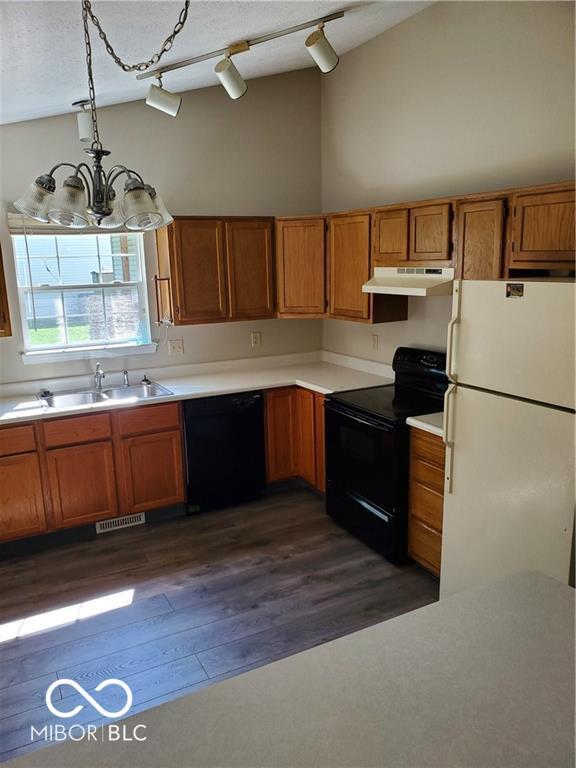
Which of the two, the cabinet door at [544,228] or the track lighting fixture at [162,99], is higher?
the track lighting fixture at [162,99]

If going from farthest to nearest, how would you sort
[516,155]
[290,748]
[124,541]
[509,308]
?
[124,541], [516,155], [509,308], [290,748]

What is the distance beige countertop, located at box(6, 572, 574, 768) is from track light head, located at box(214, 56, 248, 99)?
2834 mm

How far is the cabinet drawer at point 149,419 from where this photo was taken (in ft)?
11.9

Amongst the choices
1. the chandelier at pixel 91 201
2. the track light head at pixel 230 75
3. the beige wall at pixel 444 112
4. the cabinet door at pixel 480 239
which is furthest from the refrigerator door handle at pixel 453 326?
the track light head at pixel 230 75

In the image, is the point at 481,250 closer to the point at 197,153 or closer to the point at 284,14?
the point at 284,14

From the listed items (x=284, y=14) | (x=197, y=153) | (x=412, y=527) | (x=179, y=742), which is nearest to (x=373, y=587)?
(x=412, y=527)

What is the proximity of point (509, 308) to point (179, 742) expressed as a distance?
1909 millimetres

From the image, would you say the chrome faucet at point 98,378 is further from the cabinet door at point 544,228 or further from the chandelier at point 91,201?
the cabinet door at point 544,228

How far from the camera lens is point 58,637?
8.86 ft

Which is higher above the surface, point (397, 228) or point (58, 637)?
point (397, 228)

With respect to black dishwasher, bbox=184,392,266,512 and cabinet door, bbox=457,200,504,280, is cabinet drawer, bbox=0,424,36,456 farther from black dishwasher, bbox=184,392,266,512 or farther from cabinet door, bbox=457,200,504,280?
cabinet door, bbox=457,200,504,280

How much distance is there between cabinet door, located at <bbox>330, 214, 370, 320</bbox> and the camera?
12.0 ft

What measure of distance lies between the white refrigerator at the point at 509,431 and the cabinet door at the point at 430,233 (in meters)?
0.59

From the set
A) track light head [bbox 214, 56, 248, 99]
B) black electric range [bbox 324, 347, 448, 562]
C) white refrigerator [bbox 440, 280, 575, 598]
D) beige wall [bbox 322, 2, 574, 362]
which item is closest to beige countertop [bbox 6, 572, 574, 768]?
white refrigerator [bbox 440, 280, 575, 598]
